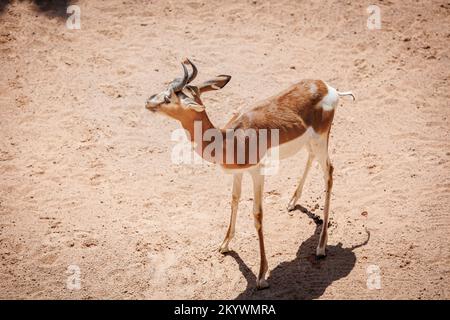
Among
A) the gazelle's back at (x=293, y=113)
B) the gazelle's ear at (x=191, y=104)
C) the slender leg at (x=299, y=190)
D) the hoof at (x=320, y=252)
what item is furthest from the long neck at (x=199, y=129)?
the hoof at (x=320, y=252)

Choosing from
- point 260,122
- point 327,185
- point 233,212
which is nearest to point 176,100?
point 260,122

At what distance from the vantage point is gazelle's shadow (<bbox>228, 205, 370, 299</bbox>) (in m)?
6.24

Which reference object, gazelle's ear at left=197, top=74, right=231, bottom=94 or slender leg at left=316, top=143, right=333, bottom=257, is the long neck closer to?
gazelle's ear at left=197, top=74, right=231, bottom=94

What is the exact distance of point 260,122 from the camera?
616 centimetres

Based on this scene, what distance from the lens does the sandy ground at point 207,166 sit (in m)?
6.56

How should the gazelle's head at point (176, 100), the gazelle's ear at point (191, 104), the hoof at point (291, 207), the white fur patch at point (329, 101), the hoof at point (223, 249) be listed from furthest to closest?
the hoof at point (291, 207) < the hoof at point (223, 249) < the white fur patch at point (329, 101) < the gazelle's head at point (176, 100) < the gazelle's ear at point (191, 104)

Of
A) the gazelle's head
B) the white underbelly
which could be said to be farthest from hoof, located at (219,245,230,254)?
the gazelle's head

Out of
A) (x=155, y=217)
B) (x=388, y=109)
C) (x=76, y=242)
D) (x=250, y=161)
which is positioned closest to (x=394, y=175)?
(x=388, y=109)

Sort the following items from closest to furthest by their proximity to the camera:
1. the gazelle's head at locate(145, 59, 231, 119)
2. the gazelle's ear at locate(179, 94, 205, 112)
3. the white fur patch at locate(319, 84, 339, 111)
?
1. the gazelle's ear at locate(179, 94, 205, 112)
2. the gazelle's head at locate(145, 59, 231, 119)
3. the white fur patch at locate(319, 84, 339, 111)

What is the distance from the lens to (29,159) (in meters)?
8.40

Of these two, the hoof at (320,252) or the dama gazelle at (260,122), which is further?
the hoof at (320,252)

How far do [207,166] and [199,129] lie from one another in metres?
2.59

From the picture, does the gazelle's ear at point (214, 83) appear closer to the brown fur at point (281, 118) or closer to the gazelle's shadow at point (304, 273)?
the brown fur at point (281, 118)

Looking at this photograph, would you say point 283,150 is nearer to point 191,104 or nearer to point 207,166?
point 191,104
